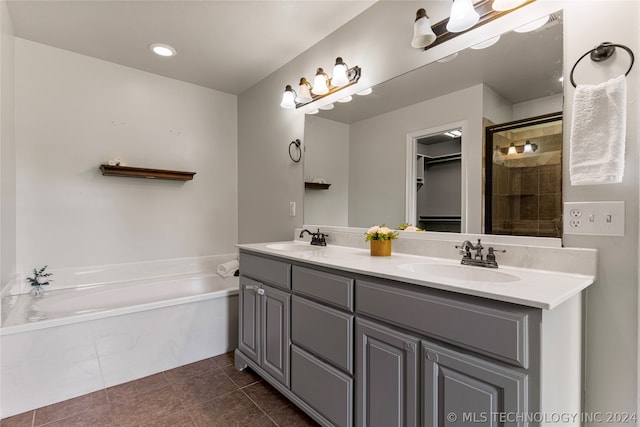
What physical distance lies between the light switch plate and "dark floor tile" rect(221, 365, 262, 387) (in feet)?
6.41

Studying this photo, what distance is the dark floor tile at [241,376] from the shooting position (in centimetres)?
204

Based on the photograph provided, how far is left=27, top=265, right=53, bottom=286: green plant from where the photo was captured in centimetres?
232

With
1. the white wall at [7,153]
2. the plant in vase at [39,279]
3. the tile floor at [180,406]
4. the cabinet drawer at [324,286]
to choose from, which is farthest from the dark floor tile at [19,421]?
the cabinet drawer at [324,286]

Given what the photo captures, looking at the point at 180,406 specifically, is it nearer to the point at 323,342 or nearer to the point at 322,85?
the point at 323,342

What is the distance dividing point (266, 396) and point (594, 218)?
188 centimetres

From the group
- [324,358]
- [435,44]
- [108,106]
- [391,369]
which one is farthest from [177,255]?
[435,44]

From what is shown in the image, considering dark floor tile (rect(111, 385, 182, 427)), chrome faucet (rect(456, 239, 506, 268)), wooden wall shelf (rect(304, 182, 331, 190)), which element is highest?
wooden wall shelf (rect(304, 182, 331, 190))

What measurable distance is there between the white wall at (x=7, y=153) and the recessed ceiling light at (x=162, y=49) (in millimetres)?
821

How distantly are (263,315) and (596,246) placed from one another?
5.37ft

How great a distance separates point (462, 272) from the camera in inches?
52.8

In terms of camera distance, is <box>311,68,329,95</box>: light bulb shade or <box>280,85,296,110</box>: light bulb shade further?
<box>280,85,296,110</box>: light bulb shade

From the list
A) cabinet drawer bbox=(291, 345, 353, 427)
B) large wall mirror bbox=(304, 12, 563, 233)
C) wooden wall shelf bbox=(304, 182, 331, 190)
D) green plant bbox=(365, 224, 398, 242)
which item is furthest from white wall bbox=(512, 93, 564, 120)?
cabinet drawer bbox=(291, 345, 353, 427)

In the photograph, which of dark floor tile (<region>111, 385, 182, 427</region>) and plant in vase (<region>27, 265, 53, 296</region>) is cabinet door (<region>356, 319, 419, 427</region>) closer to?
dark floor tile (<region>111, 385, 182, 427</region>)

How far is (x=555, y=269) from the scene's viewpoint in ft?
3.88
